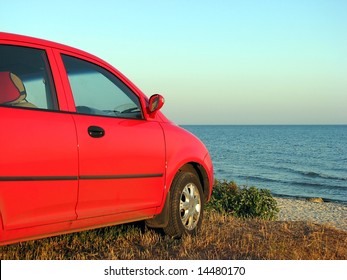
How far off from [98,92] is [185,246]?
5.64ft

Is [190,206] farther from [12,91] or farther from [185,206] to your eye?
Result: [12,91]

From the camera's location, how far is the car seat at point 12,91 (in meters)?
3.50

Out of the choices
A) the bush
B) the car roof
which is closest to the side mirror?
the car roof

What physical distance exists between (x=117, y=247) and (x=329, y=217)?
48.2 ft

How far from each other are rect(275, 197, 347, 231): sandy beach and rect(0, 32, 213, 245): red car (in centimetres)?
1256

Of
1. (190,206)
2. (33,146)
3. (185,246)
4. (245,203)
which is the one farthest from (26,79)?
(245,203)

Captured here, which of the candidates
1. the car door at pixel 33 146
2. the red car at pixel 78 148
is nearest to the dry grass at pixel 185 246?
the red car at pixel 78 148

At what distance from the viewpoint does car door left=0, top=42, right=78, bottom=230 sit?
331cm

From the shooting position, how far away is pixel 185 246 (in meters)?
4.71

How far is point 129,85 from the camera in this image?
4.79 metres

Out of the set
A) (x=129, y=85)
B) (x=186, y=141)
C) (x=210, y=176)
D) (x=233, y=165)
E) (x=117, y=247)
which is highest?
(x=129, y=85)

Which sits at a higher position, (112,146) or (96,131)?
(96,131)
